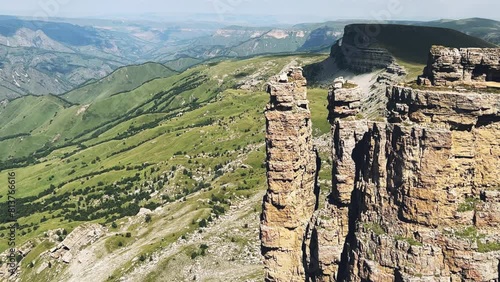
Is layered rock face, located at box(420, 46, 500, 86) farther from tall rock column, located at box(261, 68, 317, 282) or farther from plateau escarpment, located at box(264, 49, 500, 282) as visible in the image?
tall rock column, located at box(261, 68, 317, 282)

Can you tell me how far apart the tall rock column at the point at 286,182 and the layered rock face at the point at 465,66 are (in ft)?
56.7

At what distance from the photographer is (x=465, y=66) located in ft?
135

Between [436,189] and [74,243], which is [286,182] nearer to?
[436,189]

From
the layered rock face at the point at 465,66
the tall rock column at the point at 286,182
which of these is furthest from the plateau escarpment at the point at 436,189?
the tall rock column at the point at 286,182

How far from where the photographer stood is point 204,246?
11150cm

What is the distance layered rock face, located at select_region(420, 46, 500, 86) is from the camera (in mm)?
40812

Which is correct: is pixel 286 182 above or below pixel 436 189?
below

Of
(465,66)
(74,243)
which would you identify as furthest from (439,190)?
(74,243)

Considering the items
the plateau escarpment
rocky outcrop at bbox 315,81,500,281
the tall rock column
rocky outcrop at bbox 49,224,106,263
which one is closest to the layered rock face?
the plateau escarpment

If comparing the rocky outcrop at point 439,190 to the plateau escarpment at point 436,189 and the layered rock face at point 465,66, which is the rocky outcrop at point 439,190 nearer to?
the plateau escarpment at point 436,189

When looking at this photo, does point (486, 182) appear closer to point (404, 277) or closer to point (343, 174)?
point (404, 277)

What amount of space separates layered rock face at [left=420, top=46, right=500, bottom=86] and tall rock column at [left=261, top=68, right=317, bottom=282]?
1730 cm

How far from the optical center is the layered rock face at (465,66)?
40812 mm

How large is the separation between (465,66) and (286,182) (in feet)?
75.9
